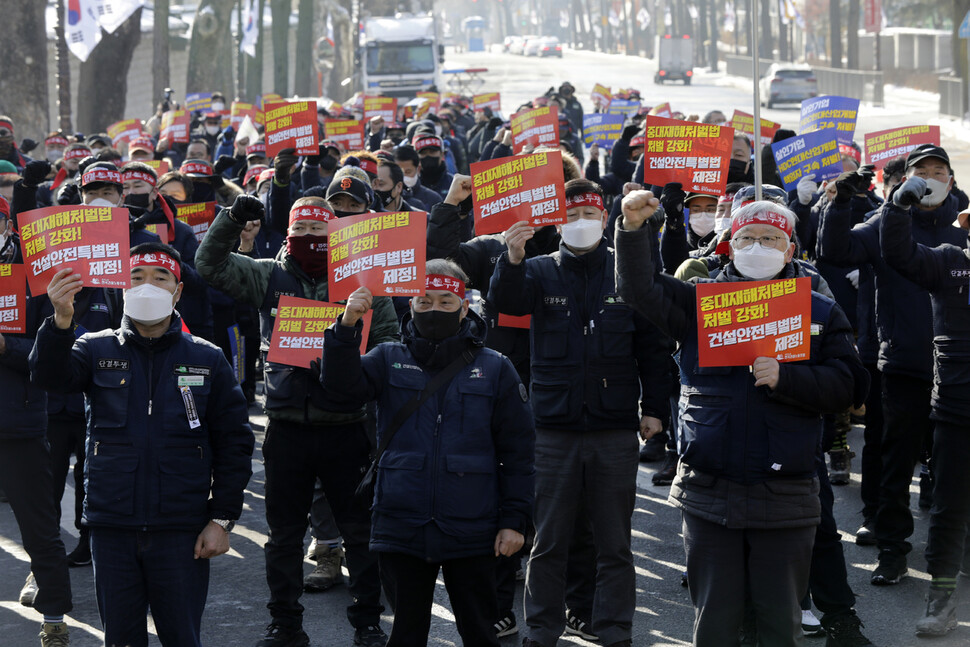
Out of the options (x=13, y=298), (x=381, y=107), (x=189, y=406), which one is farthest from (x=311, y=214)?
(x=381, y=107)

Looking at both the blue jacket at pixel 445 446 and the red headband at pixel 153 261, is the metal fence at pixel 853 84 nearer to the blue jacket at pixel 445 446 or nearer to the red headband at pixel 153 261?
the blue jacket at pixel 445 446

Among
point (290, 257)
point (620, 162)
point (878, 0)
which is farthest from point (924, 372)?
point (878, 0)

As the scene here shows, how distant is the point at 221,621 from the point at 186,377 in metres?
2.00

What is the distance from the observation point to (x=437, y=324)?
5.30 metres

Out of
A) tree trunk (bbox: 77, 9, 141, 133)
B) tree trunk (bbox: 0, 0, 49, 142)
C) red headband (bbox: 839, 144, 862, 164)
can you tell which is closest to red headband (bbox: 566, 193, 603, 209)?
red headband (bbox: 839, 144, 862, 164)

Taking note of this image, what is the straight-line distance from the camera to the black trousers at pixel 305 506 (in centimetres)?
632

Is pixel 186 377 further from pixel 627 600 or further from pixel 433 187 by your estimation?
pixel 433 187

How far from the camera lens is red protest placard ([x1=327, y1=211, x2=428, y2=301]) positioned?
542 cm

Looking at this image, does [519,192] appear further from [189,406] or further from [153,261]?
[189,406]

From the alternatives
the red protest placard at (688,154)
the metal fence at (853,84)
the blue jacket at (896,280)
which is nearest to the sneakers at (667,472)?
the red protest placard at (688,154)

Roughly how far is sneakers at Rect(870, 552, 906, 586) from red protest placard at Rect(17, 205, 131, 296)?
158 inches

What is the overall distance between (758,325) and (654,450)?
490 centimetres

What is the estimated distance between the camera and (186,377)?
17.1 ft

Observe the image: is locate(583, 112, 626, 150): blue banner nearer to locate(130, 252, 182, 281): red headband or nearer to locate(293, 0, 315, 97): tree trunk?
locate(130, 252, 182, 281): red headband
